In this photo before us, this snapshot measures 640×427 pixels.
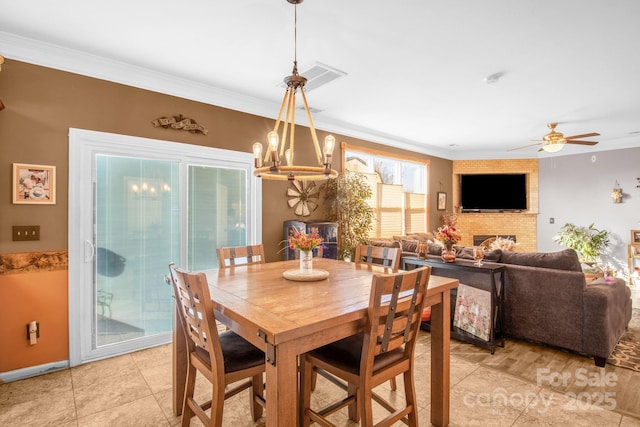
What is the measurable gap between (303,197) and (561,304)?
308cm

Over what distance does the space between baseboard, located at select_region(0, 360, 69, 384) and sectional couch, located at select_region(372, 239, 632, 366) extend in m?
3.84

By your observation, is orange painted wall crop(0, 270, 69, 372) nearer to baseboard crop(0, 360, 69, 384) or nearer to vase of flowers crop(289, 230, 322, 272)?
baseboard crop(0, 360, 69, 384)

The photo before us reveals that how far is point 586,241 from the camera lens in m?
6.43

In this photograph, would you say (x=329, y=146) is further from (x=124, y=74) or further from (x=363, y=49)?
(x=124, y=74)

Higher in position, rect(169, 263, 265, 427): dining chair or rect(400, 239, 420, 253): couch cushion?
rect(400, 239, 420, 253): couch cushion

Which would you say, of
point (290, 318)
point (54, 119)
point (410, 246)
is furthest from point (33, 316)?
point (410, 246)

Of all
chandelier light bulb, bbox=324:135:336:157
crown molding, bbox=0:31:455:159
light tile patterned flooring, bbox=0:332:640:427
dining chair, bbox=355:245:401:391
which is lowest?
light tile patterned flooring, bbox=0:332:640:427

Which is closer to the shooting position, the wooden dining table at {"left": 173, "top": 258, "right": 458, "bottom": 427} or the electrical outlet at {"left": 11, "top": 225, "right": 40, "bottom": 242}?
the wooden dining table at {"left": 173, "top": 258, "right": 458, "bottom": 427}

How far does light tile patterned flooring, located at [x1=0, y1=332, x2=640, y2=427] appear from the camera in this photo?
7.14 feet

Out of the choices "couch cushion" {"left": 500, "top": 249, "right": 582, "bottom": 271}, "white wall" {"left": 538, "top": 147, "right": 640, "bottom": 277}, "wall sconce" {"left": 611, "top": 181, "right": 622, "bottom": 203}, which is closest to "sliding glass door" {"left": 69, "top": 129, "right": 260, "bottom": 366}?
"couch cushion" {"left": 500, "top": 249, "right": 582, "bottom": 271}

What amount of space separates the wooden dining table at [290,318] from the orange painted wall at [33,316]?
1.44 metres

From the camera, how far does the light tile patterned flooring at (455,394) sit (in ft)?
7.14

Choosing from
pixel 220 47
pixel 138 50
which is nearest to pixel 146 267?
pixel 138 50

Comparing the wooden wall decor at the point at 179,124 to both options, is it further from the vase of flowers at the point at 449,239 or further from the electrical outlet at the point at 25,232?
the vase of flowers at the point at 449,239
